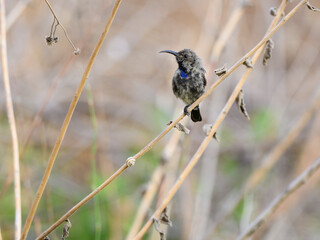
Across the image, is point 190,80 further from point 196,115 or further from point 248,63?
point 248,63

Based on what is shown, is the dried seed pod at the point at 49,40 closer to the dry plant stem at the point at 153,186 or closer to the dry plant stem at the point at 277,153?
the dry plant stem at the point at 153,186

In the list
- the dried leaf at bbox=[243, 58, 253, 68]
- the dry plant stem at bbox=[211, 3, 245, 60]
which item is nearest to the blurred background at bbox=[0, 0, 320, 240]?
the dry plant stem at bbox=[211, 3, 245, 60]

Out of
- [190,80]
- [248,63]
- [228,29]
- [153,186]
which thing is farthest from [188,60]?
[248,63]

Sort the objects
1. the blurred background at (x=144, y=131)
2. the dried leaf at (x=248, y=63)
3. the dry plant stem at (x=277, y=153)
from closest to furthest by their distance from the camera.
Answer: the dried leaf at (x=248, y=63) → the dry plant stem at (x=277, y=153) → the blurred background at (x=144, y=131)

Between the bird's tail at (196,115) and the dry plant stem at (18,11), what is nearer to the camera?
the dry plant stem at (18,11)

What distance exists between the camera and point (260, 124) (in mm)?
3371

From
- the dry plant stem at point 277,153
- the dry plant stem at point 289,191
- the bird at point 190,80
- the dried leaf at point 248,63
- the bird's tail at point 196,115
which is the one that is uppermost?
the bird at point 190,80

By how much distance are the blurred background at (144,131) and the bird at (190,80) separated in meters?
0.13

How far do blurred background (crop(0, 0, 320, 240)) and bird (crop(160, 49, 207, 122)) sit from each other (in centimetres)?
13

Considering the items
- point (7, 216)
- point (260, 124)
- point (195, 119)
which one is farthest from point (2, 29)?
point (7, 216)

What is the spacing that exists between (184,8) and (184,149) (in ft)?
16.3

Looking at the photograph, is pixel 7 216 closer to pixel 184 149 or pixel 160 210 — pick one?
pixel 184 149

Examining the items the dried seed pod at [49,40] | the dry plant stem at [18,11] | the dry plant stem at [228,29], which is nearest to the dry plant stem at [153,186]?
the dry plant stem at [228,29]

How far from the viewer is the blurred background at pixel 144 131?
10.4ft
